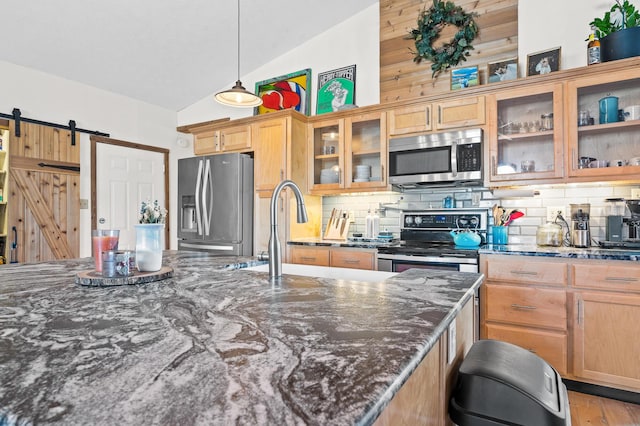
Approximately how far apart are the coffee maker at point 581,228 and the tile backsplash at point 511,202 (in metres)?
0.09

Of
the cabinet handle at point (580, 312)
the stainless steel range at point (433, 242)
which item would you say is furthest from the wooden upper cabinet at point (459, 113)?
the cabinet handle at point (580, 312)

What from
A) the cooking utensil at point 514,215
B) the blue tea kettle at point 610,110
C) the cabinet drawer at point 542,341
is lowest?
the cabinet drawer at point 542,341

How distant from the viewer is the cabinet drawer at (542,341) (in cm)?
234

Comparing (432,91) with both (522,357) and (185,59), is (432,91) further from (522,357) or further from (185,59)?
(522,357)

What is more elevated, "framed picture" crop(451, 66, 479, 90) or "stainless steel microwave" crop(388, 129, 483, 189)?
"framed picture" crop(451, 66, 479, 90)

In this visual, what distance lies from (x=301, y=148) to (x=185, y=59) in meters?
1.61

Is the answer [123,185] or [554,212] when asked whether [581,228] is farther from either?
[123,185]

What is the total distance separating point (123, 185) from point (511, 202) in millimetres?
4062

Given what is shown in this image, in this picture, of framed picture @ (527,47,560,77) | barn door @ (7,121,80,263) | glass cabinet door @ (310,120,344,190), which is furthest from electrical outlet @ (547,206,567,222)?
barn door @ (7,121,80,263)

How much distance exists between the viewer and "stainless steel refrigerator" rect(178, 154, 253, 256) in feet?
12.1

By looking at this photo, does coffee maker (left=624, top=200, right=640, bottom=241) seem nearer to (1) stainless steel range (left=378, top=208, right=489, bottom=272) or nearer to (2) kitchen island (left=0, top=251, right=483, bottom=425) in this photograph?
(1) stainless steel range (left=378, top=208, right=489, bottom=272)

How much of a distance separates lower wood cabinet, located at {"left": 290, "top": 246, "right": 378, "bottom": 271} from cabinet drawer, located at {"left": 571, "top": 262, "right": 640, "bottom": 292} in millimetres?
1337

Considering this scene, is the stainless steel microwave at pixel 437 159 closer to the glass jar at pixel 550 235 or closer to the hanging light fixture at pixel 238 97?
the glass jar at pixel 550 235

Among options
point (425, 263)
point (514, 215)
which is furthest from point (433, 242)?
point (514, 215)
